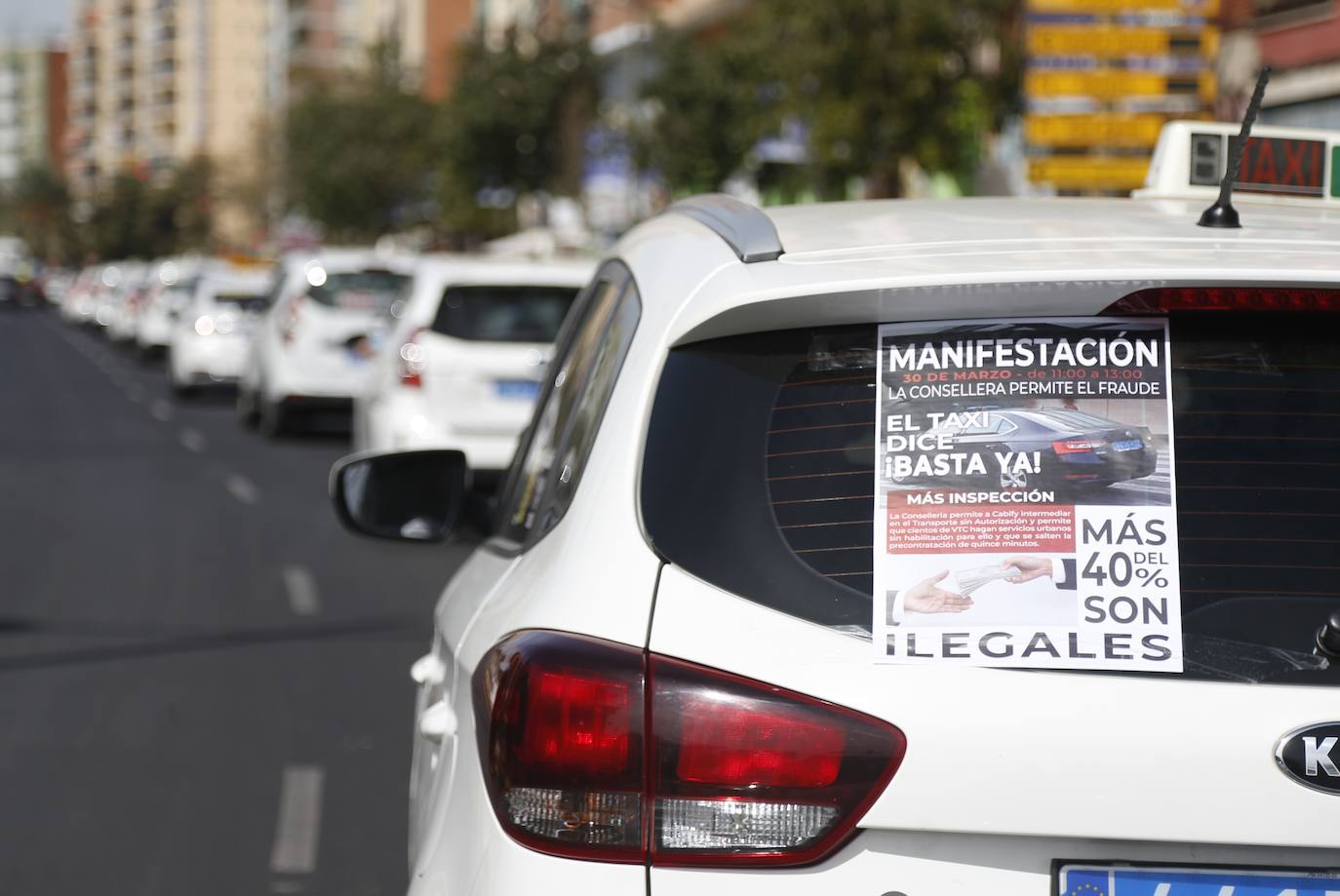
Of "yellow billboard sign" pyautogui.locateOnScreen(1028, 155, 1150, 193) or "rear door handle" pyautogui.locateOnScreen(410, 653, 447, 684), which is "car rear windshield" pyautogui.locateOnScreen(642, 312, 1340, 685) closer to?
"rear door handle" pyautogui.locateOnScreen(410, 653, 447, 684)

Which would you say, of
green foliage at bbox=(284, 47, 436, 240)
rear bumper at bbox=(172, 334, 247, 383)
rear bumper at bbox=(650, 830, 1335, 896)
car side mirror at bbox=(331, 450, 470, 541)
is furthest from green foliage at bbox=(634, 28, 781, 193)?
rear bumper at bbox=(650, 830, 1335, 896)

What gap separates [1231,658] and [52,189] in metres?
162

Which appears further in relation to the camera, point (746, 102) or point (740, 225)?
point (746, 102)

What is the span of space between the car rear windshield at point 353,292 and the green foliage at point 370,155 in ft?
118

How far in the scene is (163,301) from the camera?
127ft

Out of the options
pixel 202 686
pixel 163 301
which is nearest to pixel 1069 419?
pixel 202 686

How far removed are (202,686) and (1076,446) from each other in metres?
6.42

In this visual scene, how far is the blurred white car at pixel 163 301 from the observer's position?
1508 inches

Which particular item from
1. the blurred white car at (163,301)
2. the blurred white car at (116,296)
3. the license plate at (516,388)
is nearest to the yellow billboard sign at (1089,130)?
the license plate at (516,388)

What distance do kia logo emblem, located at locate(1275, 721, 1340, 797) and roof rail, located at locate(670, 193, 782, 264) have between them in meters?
0.83

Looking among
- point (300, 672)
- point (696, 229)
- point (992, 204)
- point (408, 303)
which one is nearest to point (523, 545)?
point (696, 229)

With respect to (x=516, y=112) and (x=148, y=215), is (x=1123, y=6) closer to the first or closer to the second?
(x=516, y=112)

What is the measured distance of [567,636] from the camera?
233 cm

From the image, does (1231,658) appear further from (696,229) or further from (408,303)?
(408,303)
